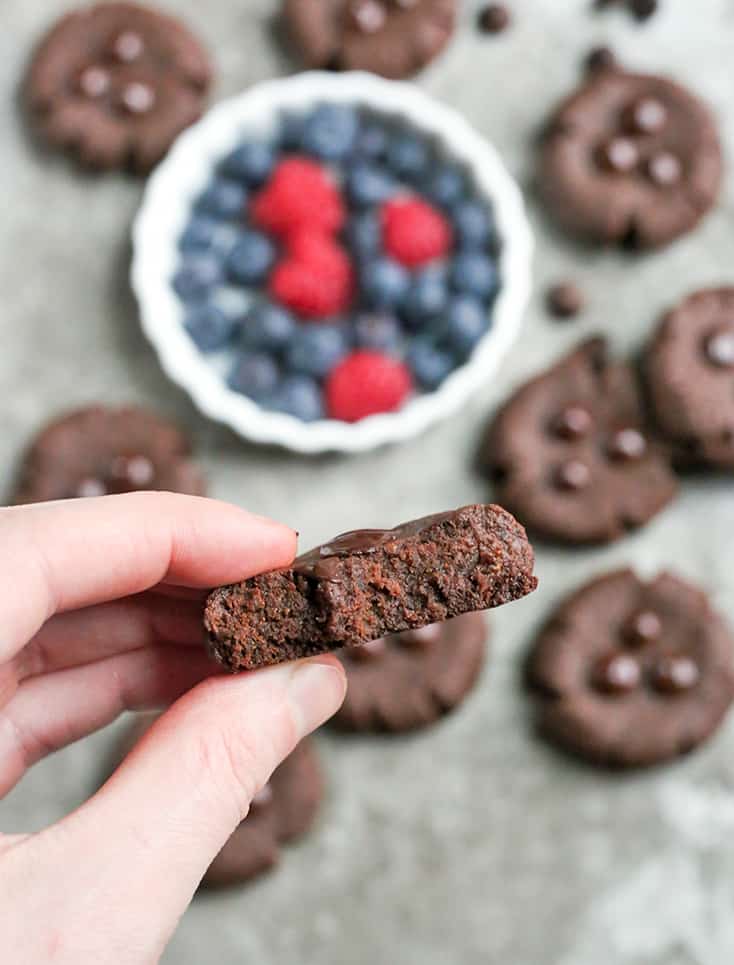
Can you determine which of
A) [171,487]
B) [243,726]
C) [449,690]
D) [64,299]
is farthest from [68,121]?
[243,726]

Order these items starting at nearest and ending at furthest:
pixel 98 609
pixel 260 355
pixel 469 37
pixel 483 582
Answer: pixel 483 582
pixel 98 609
pixel 260 355
pixel 469 37

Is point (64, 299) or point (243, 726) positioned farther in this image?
point (64, 299)

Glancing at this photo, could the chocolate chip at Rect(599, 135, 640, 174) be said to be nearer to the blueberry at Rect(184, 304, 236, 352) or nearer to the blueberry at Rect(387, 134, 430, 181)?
the blueberry at Rect(387, 134, 430, 181)

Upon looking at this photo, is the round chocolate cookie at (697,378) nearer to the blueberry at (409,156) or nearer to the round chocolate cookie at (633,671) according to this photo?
the round chocolate cookie at (633,671)

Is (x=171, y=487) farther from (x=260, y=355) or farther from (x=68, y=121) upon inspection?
(x=68, y=121)

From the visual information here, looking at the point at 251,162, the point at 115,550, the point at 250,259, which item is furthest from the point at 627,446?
the point at 115,550

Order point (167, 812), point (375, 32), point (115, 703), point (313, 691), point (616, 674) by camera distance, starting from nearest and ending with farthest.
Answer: point (167, 812), point (313, 691), point (115, 703), point (616, 674), point (375, 32)

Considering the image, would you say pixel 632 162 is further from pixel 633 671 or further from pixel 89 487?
pixel 89 487
